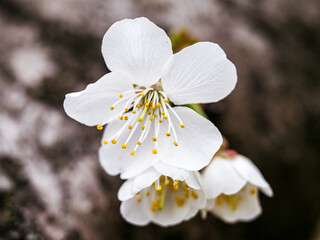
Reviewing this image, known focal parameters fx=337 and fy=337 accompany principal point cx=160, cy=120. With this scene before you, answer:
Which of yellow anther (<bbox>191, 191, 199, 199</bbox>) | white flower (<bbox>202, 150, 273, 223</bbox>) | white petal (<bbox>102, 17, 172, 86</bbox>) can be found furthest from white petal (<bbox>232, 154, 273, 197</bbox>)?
white petal (<bbox>102, 17, 172, 86</bbox>)

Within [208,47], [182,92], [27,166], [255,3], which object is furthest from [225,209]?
[255,3]

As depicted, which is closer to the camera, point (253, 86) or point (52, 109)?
point (52, 109)

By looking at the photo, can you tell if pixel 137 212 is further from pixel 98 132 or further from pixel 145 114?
pixel 98 132

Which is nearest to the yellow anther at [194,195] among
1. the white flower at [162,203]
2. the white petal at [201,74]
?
the white flower at [162,203]

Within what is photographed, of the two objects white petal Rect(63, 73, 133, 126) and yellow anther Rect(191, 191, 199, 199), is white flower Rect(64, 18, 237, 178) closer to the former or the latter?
white petal Rect(63, 73, 133, 126)

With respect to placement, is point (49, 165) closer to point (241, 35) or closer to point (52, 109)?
point (52, 109)

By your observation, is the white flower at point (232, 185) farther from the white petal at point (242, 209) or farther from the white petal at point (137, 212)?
the white petal at point (137, 212)
